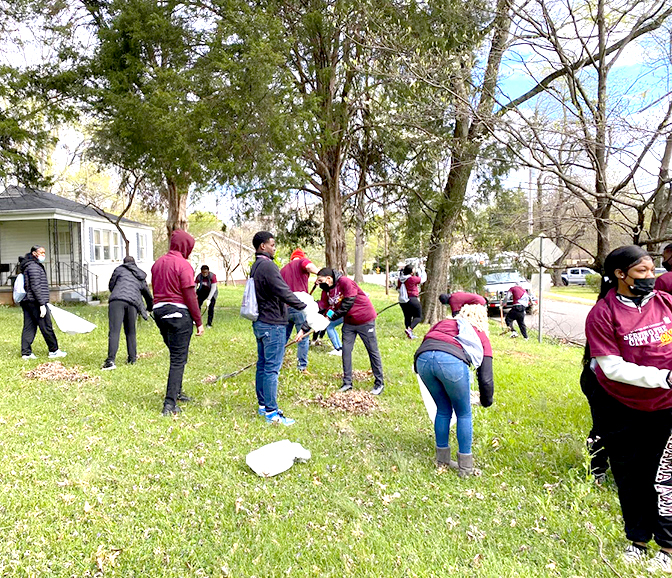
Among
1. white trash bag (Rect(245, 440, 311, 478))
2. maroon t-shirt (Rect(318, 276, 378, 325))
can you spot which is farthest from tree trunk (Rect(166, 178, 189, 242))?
white trash bag (Rect(245, 440, 311, 478))

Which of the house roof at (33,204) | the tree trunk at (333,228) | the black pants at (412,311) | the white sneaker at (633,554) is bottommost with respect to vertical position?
the white sneaker at (633,554)

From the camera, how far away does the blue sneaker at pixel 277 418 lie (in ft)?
16.3

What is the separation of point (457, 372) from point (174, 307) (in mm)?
3042

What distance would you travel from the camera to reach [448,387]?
3.70 metres

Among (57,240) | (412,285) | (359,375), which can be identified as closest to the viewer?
(359,375)

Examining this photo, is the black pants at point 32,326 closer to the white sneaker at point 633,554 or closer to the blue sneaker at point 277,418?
the blue sneaker at point 277,418

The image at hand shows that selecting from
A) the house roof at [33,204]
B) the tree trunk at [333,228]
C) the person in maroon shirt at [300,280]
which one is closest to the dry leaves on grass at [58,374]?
the person in maroon shirt at [300,280]

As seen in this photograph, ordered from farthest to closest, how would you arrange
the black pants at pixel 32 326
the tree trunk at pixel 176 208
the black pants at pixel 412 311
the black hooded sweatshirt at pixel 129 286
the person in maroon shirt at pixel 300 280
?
the tree trunk at pixel 176 208 → the black pants at pixel 412 311 → the black pants at pixel 32 326 → the black hooded sweatshirt at pixel 129 286 → the person in maroon shirt at pixel 300 280

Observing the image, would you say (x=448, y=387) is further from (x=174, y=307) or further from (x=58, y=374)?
(x=58, y=374)

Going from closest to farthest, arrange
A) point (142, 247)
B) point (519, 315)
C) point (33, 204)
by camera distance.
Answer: point (519, 315)
point (33, 204)
point (142, 247)

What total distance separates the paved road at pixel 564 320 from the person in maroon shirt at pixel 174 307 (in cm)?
997

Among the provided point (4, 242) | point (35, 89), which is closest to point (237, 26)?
point (35, 89)

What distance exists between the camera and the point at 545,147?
19.7 feet

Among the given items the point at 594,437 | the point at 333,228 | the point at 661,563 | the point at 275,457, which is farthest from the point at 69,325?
the point at 661,563
